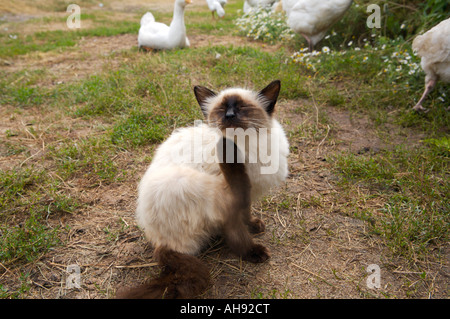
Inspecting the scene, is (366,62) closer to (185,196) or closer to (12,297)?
(185,196)

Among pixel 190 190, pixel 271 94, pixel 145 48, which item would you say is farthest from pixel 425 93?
pixel 145 48

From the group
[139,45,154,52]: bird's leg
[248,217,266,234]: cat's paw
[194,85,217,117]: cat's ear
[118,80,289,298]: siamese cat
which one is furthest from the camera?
[139,45,154,52]: bird's leg

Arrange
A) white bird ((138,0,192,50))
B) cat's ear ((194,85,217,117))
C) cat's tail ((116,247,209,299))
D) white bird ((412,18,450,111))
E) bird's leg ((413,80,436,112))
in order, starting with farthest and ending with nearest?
white bird ((138,0,192,50)) < bird's leg ((413,80,436,112)) < white bird ((412,18,450,111)) < cat's ear ((194,85,217,117)) < cat's tail ((116,247,209,299))

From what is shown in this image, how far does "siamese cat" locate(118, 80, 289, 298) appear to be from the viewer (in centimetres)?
170

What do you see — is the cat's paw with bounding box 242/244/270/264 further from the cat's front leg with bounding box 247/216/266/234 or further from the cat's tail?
the cat's tail

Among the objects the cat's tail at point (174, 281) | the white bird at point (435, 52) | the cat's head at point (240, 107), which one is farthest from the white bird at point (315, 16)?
the cat's tail at point (174, 281)

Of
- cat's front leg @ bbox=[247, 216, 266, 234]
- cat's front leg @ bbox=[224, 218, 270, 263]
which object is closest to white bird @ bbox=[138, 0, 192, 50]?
cat's front leg @ bbox=[247, 216, 266, 234]

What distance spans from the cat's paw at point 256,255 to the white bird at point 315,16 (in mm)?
4221

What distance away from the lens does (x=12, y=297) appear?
5.84 feet

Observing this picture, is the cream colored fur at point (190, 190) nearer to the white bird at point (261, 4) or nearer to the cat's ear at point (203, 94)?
the cat's ear at point (203, 94)

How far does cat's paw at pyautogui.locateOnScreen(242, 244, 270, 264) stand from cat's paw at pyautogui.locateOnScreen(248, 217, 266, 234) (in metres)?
0.24

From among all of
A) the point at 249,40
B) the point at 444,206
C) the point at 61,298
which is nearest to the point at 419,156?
the point at 444,206

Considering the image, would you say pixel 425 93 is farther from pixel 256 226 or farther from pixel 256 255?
pixel 256 255

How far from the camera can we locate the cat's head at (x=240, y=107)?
1894 millimetres
